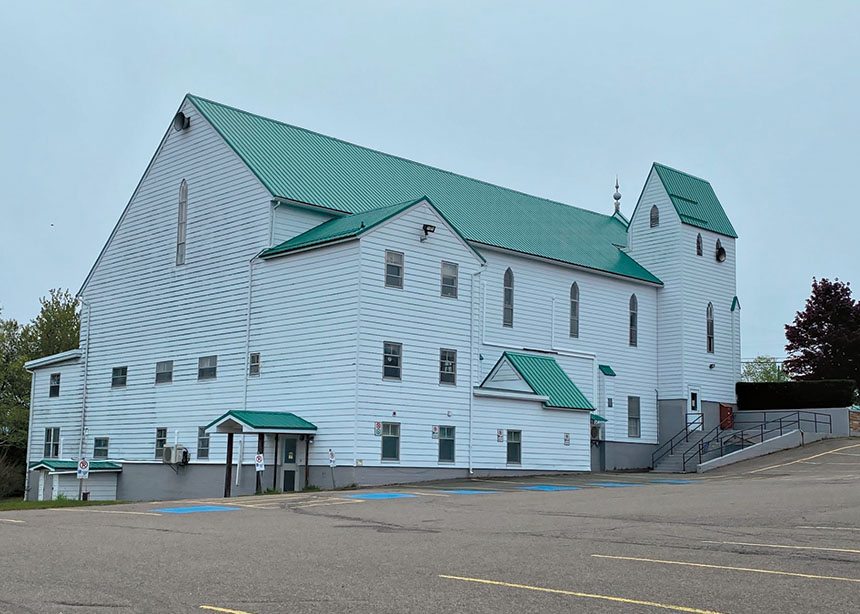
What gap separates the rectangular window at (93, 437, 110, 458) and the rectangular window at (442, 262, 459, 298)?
1739 centimetres

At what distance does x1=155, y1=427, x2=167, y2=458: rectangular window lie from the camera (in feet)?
136

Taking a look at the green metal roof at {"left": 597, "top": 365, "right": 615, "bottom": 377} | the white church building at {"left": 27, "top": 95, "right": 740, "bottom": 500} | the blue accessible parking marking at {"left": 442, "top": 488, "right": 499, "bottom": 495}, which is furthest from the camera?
the green metal roof at {"left": 597, "top": 365, "right": 615, "bottom": 377}

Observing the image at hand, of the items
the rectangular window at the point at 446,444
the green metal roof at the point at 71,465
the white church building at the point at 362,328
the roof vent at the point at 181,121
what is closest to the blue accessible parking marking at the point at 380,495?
the white church building at the point at 362,328

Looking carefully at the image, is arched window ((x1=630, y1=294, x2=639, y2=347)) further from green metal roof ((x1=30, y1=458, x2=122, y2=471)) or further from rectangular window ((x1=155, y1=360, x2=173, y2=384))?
green metal roof ((x1=30, y1=458, x2=122, y2=471))

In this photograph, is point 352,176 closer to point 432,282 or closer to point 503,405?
point 432,282

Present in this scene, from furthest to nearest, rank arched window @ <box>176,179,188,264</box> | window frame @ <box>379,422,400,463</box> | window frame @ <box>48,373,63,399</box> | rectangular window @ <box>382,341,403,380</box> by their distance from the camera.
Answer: window frame @ <box>48,373,63,399</box> → arched window @ <box>176,179,188,264</box> → rectangular window @ <box>382,341,403,380</box> → window frame @ <box>379,422,400,463</box>

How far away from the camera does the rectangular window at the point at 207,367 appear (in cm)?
3959

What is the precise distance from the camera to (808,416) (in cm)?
5094

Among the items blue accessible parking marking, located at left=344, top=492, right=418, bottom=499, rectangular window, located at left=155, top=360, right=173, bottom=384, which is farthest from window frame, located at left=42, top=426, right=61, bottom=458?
blue accessible parking marking, located at left=344, top=492, right=418, bottom=499

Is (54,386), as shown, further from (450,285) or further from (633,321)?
(633,321)

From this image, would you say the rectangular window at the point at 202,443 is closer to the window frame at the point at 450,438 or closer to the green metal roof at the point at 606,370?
the window frame at the point at 450,438

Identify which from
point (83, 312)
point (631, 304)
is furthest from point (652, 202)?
point (83, 312)

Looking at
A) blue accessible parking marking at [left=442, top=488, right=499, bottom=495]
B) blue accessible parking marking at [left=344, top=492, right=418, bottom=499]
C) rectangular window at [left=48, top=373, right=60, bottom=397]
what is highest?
rectangular window at [left=48, top=373, right=60, bottom=397]

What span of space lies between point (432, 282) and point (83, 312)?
1900cm
